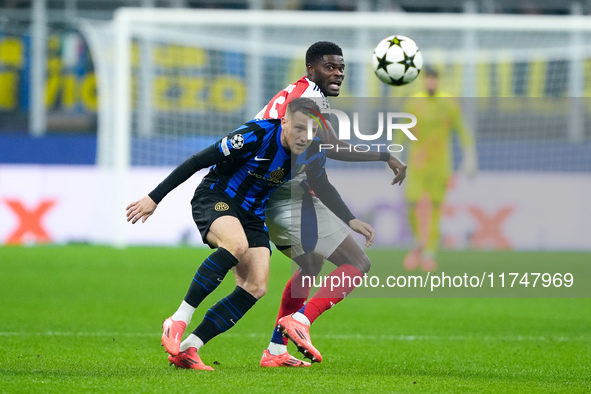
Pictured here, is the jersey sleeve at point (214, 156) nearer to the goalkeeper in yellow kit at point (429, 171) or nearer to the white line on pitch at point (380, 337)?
the white line on pitch at point (380, 337)

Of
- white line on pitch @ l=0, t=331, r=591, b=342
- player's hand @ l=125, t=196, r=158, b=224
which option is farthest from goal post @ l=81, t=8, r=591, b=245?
player's hand @ l=125, t=196, r=158, b=224

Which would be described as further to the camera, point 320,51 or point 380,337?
point 380,337

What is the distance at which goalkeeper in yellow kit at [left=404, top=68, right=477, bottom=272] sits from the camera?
1180 cm

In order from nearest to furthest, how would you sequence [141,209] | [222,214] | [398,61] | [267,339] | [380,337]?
[141,209] → [222,214] → [267,339] → [380,337] → [398,61]

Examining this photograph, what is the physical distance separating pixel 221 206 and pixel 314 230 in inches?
22.7

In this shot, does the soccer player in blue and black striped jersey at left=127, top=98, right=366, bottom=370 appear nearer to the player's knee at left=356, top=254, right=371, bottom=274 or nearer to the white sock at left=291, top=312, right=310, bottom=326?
the white sock at left=291, top=312, right=310, bottom=326

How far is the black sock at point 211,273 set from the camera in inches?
211

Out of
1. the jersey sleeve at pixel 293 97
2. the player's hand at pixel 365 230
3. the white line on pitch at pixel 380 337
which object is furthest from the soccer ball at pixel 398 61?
the player's hand at pixel 365 230

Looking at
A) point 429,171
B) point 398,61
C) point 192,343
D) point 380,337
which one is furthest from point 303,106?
point 429,171

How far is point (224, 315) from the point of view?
548 centimetres

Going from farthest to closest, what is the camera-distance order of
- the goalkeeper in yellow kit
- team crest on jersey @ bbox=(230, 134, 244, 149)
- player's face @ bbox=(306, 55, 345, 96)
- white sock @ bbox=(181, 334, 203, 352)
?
1. the goalkeeper in yellow kit
2. player's face @ bbox=(306, 55, 345, 96)
3. white sock @ bbox=(181, 334, 203, 352)
4. team crest on jersey @ bbox=(230, 134, 244, 149)

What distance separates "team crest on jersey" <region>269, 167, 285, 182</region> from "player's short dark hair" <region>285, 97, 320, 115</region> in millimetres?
315

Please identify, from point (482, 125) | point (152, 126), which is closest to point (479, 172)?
point (482, 125)

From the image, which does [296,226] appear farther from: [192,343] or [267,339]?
[267,339]
